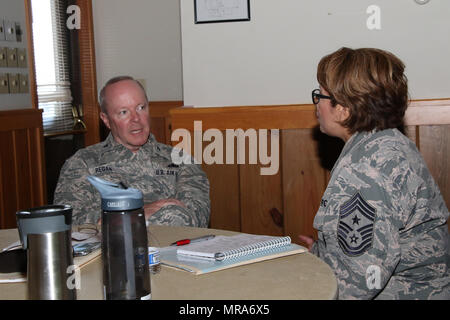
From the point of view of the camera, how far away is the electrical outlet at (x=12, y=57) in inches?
132

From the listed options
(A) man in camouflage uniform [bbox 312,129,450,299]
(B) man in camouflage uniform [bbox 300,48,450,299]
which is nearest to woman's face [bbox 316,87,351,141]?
(B) man in camouflage uniform [bbox 300,48,450,299]

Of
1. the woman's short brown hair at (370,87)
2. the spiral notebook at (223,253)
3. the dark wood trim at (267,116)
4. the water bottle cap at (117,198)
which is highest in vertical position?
the woman's short brown hair at (370,87)

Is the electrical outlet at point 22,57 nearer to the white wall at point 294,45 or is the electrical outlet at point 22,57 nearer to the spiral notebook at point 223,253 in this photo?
the white wall at point 294,45

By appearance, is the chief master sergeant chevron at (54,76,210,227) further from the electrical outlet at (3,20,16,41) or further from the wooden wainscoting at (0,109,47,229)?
the electrical outlet at (3,20,16,41)

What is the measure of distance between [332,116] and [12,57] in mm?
2286

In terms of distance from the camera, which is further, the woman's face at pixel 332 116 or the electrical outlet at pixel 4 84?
the electrical outlet at pixel 4 84

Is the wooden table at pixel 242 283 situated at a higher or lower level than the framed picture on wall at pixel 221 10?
lower

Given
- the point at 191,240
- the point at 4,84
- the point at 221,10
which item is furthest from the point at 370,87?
the point at 4,84

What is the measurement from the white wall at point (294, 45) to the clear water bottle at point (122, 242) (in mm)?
1669

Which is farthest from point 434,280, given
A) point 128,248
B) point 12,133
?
point 12,133

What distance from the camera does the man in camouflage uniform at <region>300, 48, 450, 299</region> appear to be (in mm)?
1478

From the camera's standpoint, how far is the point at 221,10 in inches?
103

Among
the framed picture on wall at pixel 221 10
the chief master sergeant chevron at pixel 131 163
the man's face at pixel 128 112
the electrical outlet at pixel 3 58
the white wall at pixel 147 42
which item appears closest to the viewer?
the chief master sergeant chevron at pixel 131 163

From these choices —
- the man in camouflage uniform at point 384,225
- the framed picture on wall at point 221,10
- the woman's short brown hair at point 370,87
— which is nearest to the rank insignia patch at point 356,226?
the man in camouflage uniform at point 384,225
